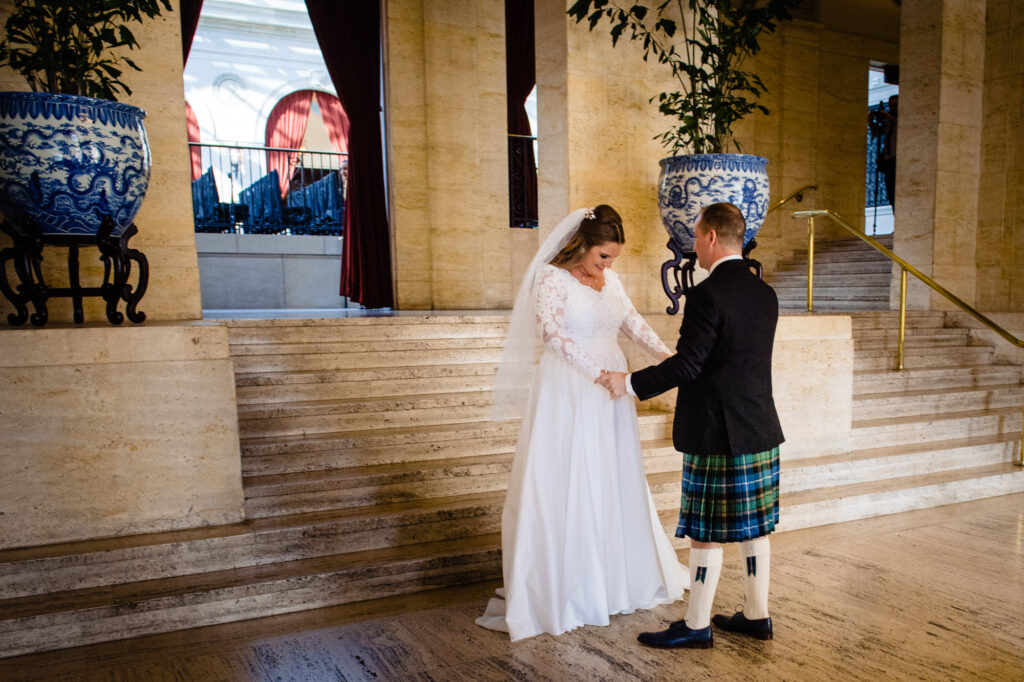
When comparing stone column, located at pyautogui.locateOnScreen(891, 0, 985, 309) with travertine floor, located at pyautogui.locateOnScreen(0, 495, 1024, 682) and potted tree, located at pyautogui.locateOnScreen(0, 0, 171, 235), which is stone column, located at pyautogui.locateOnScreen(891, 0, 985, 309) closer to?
travertine floor, located at pyautogui.locateOnScreen(0, 495, 1024, 682)

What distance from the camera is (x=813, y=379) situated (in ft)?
14.8

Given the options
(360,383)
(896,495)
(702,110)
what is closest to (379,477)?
(360,383)

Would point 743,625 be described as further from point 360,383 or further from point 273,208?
point 273,208

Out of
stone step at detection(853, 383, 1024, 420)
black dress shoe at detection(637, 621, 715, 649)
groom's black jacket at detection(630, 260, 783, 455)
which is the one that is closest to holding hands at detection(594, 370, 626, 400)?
groom's black jacket at detection(630, 260, 783, 455)

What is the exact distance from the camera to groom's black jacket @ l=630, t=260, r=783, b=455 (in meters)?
2.47

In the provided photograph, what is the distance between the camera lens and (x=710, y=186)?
4.51 meters

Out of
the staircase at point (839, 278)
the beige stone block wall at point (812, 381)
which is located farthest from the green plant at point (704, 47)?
the staircase at point (839, 278)

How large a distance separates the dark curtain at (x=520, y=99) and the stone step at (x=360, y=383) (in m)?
6.22

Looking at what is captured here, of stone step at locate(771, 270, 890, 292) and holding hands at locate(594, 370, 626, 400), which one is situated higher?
stone step at locate(771, 270, 890, 292)

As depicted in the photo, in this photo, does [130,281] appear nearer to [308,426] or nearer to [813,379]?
[308,426]

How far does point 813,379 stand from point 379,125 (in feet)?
18.4

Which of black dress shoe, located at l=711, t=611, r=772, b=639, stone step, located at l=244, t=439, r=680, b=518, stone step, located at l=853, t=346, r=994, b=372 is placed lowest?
black dress shoe, located at l=711, t=611, r=772, b=639

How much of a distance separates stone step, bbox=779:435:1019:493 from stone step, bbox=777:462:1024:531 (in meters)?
0.05

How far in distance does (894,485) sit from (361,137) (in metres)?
6.18
